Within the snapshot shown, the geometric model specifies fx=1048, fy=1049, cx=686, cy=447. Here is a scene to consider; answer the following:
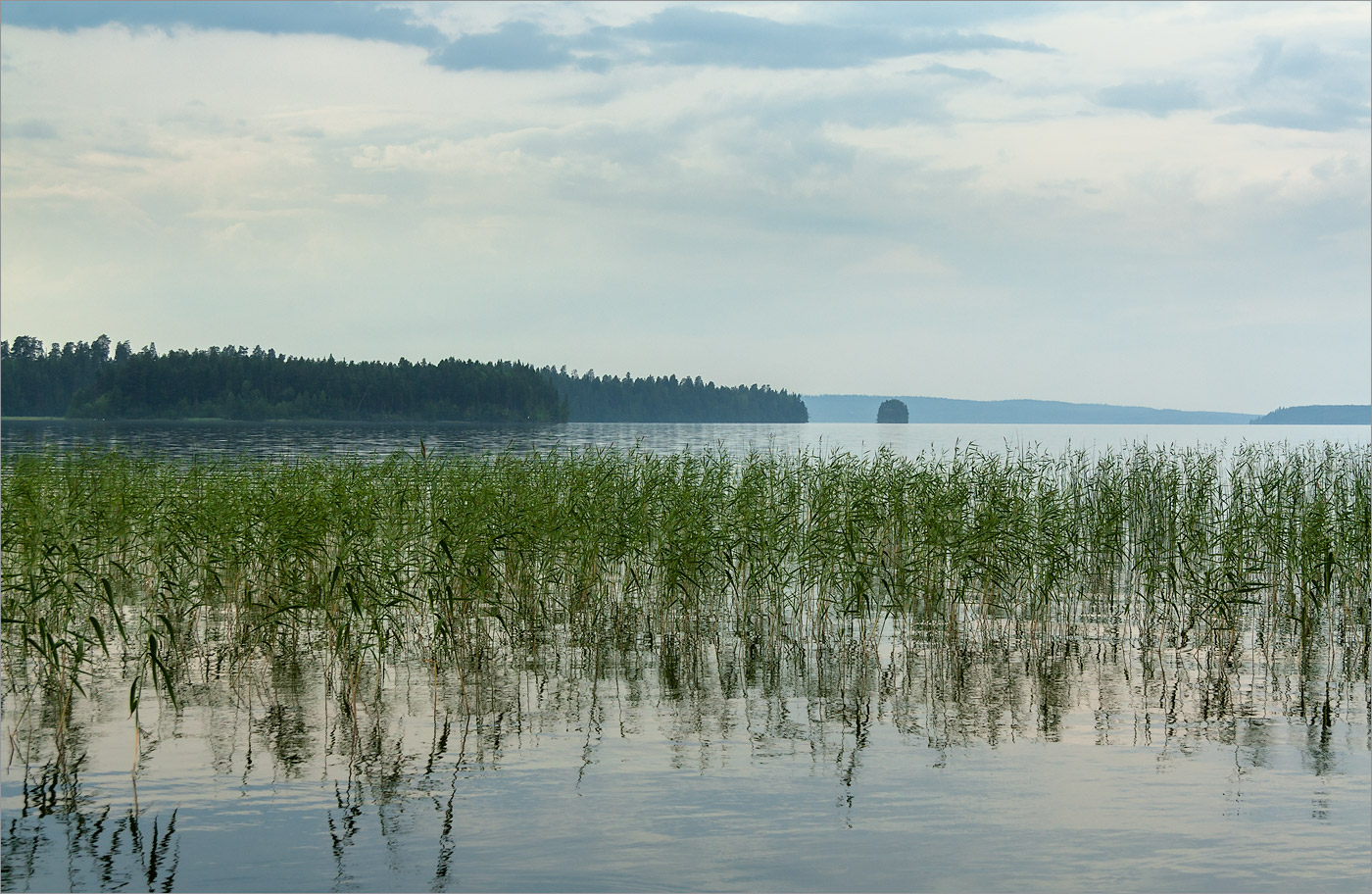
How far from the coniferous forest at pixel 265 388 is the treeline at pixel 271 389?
0.43 ft

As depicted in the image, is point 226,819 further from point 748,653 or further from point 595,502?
point 595,502

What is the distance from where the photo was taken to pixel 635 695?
10.6 metres

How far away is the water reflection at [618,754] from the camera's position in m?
7.19

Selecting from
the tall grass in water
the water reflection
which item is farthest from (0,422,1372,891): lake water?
the tall grass in water

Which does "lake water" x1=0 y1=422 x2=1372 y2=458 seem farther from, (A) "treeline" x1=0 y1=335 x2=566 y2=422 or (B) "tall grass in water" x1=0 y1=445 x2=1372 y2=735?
(A) "treeline" x1=0 y1=335 x2=566 y2=422

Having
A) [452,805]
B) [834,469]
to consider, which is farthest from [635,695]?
[834,469]

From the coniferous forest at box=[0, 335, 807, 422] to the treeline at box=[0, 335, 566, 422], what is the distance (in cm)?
13

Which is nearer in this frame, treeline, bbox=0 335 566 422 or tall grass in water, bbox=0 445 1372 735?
tall grass in water, bbox=0 445 1372 735

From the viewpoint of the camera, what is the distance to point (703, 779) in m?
8.36

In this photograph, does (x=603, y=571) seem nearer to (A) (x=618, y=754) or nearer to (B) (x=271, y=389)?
(A) (x=618, y=754)

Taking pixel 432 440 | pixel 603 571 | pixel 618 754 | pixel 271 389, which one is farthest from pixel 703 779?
pixel 271 389

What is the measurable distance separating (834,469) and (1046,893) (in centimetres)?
1407

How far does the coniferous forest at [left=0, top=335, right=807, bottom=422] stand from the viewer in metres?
137

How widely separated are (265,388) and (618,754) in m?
144
